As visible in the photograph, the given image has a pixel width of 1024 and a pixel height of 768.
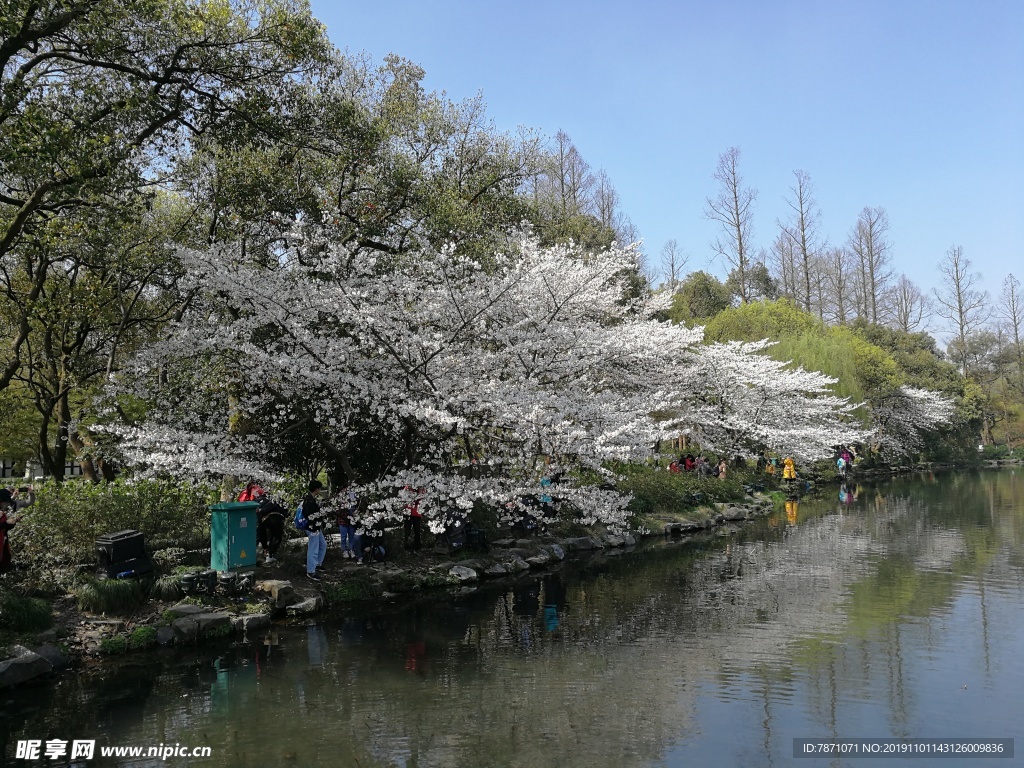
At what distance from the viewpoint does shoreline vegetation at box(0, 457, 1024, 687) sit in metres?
7.54

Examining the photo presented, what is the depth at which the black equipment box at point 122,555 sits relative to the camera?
8.65m

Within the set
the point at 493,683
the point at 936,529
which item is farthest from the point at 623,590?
the point at 936,529

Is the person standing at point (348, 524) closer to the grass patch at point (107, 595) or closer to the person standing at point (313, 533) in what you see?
the person standing at point (313, 533)


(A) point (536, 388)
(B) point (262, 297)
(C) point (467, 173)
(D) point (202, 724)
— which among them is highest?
(C) point (467, 173)

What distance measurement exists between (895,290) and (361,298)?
135ft

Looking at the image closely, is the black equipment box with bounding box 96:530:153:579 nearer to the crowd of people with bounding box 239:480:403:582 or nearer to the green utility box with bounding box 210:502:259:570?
the green utility box with bounding box 210:502:259:570

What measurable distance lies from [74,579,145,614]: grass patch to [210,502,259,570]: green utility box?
1144mm

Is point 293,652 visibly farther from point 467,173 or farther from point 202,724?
point 467,173

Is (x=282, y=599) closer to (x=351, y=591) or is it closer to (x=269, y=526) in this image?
(x=351, y=591)

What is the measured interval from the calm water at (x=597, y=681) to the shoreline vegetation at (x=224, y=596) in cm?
44

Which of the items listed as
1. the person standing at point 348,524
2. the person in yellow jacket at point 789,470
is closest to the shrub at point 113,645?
the person standing at point 348,524

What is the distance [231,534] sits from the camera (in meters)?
9.55

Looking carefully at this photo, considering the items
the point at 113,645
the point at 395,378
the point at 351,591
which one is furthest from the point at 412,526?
the point at 113,645

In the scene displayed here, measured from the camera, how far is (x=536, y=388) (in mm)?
11594
